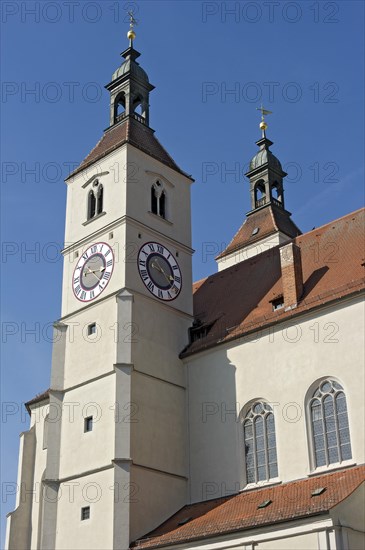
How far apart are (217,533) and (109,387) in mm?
6657

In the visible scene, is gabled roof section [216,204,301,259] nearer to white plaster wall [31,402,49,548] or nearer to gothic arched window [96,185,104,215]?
gothic arched window [96,185,104,215]

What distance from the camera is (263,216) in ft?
137

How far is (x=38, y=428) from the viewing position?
1253 inches

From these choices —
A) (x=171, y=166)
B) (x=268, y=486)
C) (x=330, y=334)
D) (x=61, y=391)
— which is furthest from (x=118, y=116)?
(x=268, y=486)

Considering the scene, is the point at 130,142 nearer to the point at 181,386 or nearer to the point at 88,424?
the point at 181,386

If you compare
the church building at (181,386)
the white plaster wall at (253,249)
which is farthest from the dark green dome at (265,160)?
the church building at (181,386)

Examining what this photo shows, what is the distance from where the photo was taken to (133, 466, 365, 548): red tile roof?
19.1 metres

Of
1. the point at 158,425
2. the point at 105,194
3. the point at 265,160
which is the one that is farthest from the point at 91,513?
the point at 265,160

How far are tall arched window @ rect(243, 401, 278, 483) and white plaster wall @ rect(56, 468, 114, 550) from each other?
4.12 meters

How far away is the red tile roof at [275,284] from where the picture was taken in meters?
24.0

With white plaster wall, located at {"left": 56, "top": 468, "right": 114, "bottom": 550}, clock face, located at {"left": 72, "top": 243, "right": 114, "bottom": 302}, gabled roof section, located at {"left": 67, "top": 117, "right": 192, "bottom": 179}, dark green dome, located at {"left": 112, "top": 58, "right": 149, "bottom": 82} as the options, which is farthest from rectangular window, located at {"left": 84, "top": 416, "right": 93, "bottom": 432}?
dark green dome, located at {"left": 112, "top": 58, "right": 149, "bottom": 82}

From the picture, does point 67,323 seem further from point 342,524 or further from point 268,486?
point 342,524

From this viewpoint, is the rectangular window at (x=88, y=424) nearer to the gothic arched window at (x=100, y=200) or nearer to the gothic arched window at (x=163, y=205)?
the gothic arched window at (x=100, y=200)

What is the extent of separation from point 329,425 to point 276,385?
7.55ft
